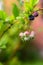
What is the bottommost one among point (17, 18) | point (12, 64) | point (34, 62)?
point (17, 18)

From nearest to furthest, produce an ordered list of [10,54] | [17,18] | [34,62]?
1. [17,18]
2. [10,54]
3. [34,62]

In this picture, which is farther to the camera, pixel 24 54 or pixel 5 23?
pixel 24 54

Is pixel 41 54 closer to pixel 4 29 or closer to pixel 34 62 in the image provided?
pixel 34 62

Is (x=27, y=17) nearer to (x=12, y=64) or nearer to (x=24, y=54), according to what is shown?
(x=12, y=64)

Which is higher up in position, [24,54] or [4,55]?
[24,54]

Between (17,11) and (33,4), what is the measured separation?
0.18 ft

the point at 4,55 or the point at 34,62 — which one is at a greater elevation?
the point at 34,62

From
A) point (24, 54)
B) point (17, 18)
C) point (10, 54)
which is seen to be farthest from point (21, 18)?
point (24, 54)

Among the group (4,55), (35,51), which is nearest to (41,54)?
(35,51)

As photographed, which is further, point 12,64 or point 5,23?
point 12,64

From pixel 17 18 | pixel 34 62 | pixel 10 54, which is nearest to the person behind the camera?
pixel 17 18

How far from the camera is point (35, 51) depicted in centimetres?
514

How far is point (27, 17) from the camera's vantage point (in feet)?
2.33

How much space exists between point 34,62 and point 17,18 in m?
4.29
